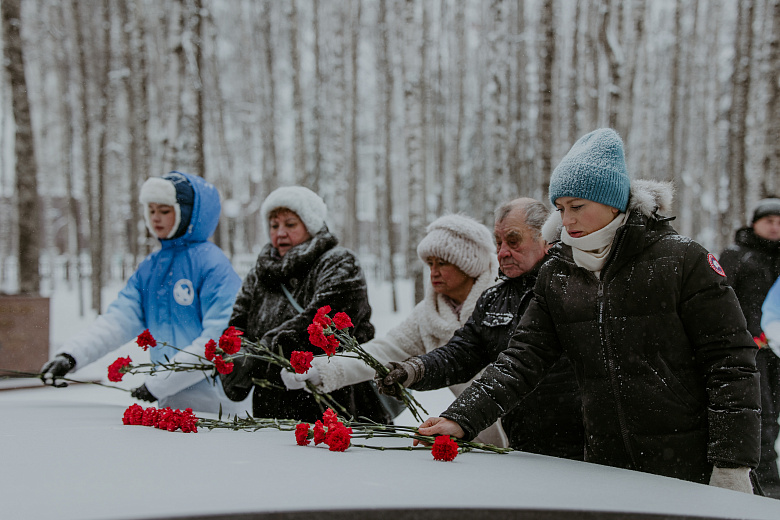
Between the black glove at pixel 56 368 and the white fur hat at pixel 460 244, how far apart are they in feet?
5.63

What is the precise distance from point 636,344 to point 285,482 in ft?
3.60

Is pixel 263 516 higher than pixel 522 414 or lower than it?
higher

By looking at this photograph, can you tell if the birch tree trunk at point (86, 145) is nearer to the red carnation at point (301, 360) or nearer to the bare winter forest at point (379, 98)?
the bare winter forest at point (379, 98)

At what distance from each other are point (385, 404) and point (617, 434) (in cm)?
138

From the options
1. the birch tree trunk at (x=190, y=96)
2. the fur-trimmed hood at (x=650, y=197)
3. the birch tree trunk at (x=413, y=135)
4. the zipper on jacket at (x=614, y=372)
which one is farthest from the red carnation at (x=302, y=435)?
the birch tree trunk at (x=413, y=135)

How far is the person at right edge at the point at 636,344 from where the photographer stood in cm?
172

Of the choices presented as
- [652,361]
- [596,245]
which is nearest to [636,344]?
[652,361]

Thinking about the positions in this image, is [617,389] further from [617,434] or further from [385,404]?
[385,404]

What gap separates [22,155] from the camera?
27.4 ft

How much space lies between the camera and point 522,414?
2447mm

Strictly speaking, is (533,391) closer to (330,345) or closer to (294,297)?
(330,345)

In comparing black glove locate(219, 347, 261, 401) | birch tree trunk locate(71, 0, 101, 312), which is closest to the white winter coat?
black glove locate(219, 347, 261, 401)

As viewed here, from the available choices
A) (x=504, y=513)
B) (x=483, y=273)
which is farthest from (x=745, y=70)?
(x=504, y=513)

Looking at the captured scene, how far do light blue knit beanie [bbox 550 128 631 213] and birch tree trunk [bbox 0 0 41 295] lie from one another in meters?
8.13
